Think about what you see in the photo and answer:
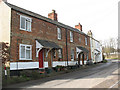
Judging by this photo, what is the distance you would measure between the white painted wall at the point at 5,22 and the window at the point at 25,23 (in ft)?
4.82

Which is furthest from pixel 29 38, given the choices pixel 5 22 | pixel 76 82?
pixel 76 82

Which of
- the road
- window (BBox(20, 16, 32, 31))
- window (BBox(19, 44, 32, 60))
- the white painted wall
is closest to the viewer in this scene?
the road

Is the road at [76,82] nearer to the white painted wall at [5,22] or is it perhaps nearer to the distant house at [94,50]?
the white painted wall at [5,22]

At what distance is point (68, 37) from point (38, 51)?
8704 mm

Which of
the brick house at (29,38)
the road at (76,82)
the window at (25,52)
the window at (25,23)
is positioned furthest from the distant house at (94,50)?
the window at (25,52)

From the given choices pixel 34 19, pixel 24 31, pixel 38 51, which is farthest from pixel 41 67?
pixel 34 19

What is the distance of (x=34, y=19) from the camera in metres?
15.5

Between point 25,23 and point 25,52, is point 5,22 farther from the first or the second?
point 25,52

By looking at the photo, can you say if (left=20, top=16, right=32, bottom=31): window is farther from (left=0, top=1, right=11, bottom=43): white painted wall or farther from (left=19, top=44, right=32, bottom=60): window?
(left=19, top=44, right=32, bottom=60): window

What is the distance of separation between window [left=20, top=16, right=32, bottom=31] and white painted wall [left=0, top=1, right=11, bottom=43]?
1.47 metres

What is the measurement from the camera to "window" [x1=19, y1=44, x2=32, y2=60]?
13.3 m

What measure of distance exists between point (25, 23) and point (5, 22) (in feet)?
7.01

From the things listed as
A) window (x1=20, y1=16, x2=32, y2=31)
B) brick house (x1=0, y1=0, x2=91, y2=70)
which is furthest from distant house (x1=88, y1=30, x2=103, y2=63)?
window (x1=20, y1=16, x2=32, y2=31)

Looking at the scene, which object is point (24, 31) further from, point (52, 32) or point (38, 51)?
point (52, 32)
